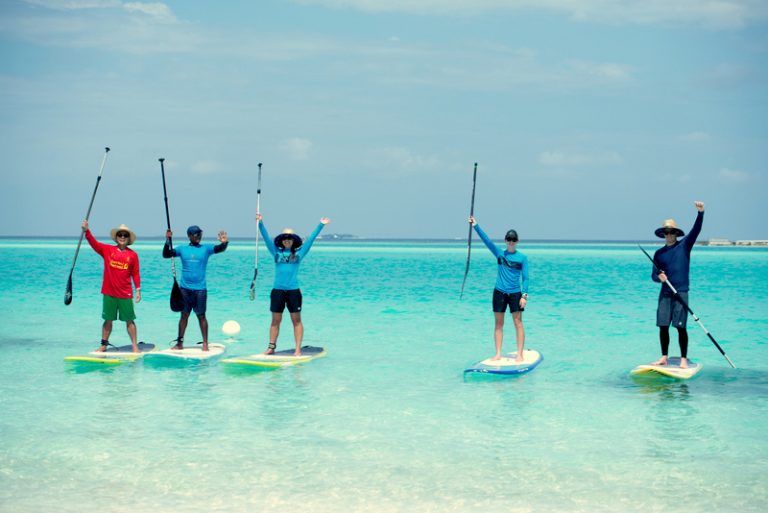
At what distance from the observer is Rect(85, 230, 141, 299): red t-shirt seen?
457 inches

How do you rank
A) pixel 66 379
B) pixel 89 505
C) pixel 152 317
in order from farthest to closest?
pixel 152 317, pixel 66 379, pixel 89 505

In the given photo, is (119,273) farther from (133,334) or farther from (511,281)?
(511,281)

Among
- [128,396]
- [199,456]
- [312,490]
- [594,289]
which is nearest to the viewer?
[312,490]

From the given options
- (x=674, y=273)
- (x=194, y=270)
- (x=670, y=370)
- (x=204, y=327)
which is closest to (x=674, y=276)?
(x=674, y=273)

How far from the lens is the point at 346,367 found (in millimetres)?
12312

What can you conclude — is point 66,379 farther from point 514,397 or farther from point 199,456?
point 514,397

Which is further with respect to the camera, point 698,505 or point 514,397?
point 514,397

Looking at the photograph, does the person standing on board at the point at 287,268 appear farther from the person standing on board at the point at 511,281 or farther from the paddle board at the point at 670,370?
the paddle board at the point at 670,370

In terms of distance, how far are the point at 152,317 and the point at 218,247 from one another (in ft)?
30.2

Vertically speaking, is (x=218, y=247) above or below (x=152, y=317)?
above

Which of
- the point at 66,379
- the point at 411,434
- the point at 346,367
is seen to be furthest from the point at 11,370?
the point at 411,434

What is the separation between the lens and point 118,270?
11.6 m

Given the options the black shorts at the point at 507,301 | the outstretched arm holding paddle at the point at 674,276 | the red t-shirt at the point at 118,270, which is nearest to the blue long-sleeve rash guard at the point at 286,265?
the red t-shirt at the point at 118,270

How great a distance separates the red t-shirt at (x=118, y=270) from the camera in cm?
1161
